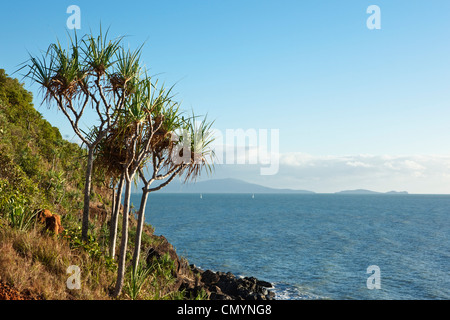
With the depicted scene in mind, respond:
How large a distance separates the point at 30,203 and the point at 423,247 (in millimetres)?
49444

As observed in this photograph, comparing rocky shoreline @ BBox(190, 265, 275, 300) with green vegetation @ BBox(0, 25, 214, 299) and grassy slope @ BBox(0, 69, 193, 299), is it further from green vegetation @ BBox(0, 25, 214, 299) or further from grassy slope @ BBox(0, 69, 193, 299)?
green vegetation @ BBox(0, 25, 214, 299)

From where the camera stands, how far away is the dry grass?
6.88 metres

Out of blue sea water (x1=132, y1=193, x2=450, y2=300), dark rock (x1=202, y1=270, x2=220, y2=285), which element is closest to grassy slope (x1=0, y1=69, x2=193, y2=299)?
dark rock (x1=202, y1=270, x2=220, y2=285)

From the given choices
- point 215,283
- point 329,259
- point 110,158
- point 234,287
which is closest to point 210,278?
point 215,283

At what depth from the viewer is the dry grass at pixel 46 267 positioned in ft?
22.6

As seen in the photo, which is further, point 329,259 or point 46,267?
point 329,259

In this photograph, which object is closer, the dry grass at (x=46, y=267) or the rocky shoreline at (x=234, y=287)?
the dry grass at (x=46, y=267)

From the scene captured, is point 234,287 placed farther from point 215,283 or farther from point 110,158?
point 110,158

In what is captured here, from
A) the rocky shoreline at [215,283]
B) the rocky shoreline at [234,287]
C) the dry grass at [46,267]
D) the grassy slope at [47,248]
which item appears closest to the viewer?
the dry grass at [46,267]

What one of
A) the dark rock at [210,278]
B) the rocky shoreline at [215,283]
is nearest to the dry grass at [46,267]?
the rocky shoreline at [215,283]

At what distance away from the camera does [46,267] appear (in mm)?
7723

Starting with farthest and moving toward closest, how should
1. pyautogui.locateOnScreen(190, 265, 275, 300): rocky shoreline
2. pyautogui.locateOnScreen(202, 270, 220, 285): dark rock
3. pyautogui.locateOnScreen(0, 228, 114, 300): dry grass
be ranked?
pyautogui.locateOnScreen(202, 270, 220, 285): dark rock → pyautogui.locateOnScreen(190, 265, 275, 300): rocky shoreline → pyautogui.locateOnScreen(0, 228, 114, 300): dry grass

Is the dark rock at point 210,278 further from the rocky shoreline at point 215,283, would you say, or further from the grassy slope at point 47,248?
the grassy slope at point 47,248
